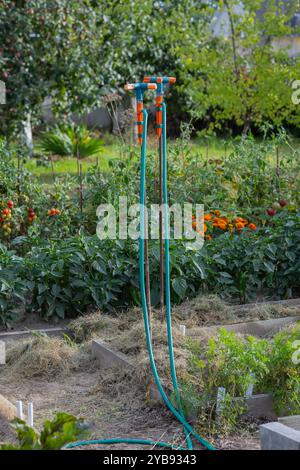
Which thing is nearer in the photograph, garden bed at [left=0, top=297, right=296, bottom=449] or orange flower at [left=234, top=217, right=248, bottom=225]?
garden bed at [left=0, top=297, right=296, bottom=449]

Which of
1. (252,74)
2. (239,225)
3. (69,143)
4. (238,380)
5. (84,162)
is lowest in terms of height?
(238,380)

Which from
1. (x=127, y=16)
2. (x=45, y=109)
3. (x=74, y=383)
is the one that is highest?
(x=127, y=16)

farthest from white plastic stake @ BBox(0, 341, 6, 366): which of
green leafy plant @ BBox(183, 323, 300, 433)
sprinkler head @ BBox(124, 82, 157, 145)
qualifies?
sprinkler head @ BBox(124, 82, 157, 145)

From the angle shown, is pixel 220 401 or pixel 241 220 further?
pixel 241 220

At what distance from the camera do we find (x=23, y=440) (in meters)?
2.70

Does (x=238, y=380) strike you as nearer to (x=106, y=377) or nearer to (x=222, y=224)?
(x=106, y=377)

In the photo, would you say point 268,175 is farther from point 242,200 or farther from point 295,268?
point 295,268

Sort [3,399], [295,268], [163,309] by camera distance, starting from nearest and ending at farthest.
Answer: [3,399] < [163,309] < [295,268]

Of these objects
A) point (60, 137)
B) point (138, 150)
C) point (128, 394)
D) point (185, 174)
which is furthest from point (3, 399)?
point (60, 137)

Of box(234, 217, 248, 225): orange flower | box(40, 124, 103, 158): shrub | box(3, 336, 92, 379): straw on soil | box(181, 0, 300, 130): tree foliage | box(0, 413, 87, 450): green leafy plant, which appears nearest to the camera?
box(0, 413, 87, 450): green leafy plant

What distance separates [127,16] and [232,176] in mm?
5448

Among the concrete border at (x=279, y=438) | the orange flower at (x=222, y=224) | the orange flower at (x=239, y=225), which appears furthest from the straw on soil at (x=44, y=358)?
the concrete border at (x=279, y=438)

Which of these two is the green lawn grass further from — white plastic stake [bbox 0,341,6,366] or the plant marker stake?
the plant marker stake

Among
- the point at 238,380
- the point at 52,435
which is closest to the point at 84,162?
the point at 238,380
